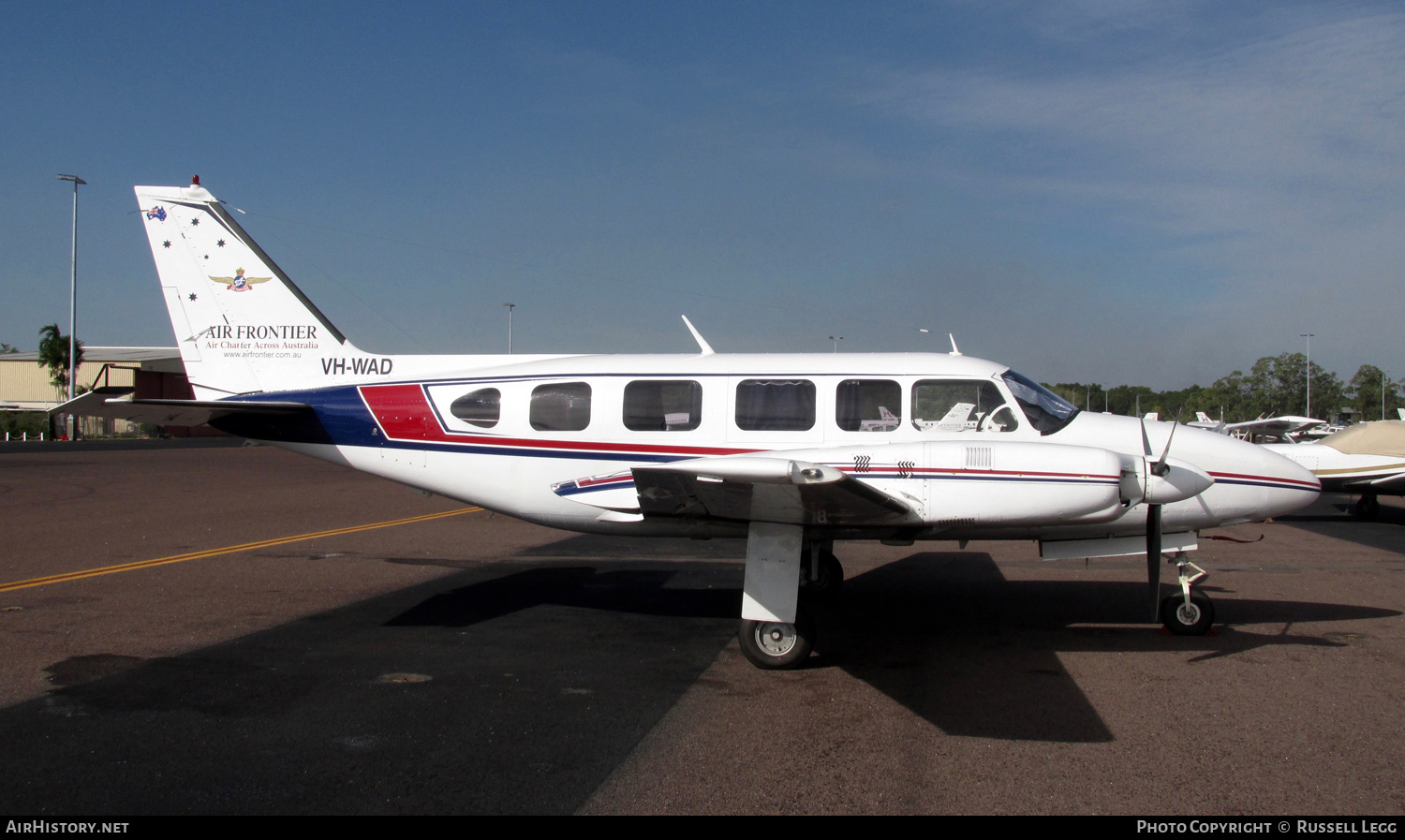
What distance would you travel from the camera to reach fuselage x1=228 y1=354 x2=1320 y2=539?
24.0 feet

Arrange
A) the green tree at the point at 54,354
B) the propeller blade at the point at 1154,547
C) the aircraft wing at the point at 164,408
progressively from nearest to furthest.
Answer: the propeller blade at the point at 1154,547, the aircraft wing at the point at 164,408, the green tree at the point at 54,354

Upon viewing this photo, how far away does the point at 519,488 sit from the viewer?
26.5 ft

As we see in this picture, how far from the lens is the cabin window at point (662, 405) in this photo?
7.83 meters

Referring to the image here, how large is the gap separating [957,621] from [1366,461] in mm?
12529

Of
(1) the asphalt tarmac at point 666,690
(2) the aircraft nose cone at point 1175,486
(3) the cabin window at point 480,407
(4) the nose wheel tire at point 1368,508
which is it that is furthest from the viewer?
(4) the nose wheel tire at point 1368,508

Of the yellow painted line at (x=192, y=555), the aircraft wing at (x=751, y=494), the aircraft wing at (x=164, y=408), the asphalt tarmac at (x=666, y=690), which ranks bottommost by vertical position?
the yellow painted line at (x=192, y=555)

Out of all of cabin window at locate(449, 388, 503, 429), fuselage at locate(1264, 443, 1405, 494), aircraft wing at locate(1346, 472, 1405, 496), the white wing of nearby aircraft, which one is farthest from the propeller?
the white wing of nearby aircraft

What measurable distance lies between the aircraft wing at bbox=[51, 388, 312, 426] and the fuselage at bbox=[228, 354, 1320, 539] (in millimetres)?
287

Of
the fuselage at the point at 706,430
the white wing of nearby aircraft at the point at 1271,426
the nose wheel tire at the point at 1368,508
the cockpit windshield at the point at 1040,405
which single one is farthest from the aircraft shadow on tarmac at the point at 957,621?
the white wing of nearby aircraft at the point at 1271,426

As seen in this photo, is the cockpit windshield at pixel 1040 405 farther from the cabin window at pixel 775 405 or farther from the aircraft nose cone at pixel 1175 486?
the cabin window at pixel 775 405

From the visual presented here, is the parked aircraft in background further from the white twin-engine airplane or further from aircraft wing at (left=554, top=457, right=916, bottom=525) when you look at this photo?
aircraft wing at (left=554, top=457, right=916, bottom=525)

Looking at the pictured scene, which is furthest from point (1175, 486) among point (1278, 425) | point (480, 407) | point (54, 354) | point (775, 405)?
point (54, 354)

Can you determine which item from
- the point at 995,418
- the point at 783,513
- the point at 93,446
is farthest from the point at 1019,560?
the point at 93,446

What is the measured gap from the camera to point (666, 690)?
20.0 feet
